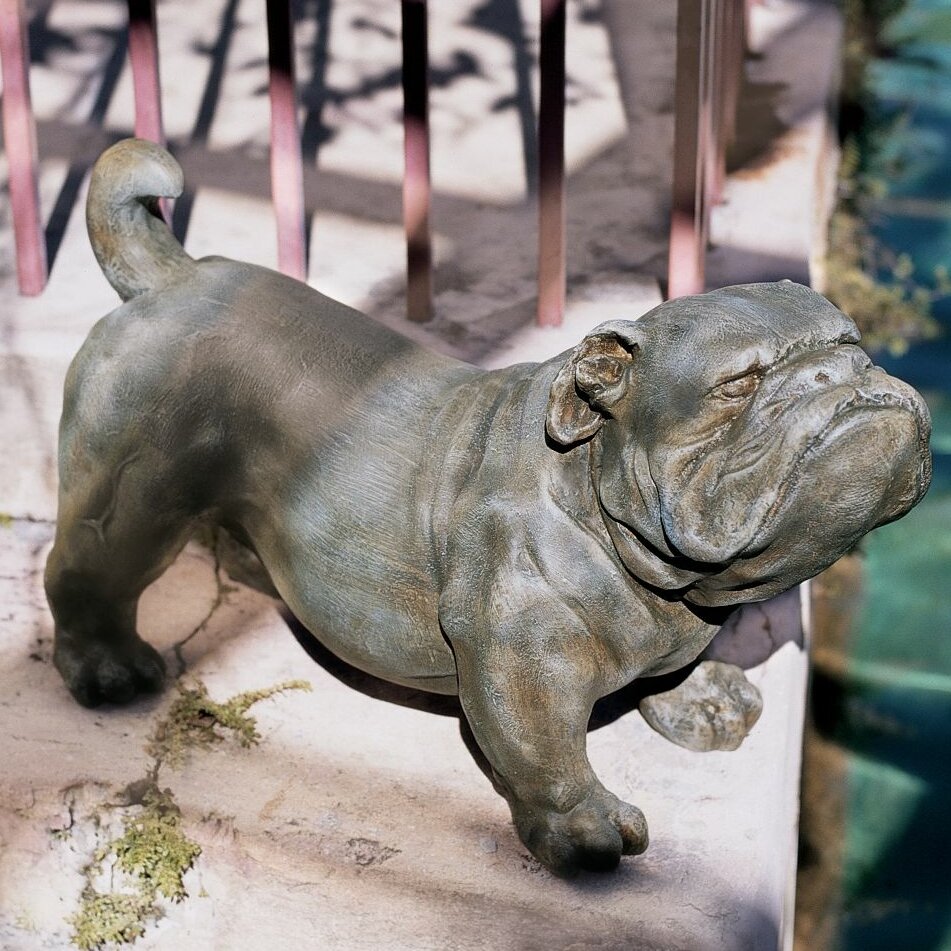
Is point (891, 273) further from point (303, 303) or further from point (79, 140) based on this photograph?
point (303, 303)

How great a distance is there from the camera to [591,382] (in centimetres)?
252

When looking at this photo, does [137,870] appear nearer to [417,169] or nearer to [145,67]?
[417,169]

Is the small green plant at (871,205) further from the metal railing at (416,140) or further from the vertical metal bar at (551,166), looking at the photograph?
the vertical metal bar at (551,166)

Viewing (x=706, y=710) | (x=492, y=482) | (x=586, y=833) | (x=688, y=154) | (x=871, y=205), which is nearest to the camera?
(x=492, y=482)

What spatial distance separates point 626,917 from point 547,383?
33.6 inches

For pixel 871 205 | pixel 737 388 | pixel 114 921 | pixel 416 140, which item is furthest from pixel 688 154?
pixel 871 205

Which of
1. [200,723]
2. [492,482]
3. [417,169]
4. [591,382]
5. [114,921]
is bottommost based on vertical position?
[114,921]

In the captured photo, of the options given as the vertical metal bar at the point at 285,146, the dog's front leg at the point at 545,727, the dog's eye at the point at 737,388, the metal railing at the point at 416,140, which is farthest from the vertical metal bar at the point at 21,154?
the dog's eye at the point at 737,388

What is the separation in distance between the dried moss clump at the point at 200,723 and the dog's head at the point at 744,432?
97cm

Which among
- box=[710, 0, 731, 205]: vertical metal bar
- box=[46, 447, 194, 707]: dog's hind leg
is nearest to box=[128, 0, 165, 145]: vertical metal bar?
box=[46, 447, 194, 707]: dog's hind leg

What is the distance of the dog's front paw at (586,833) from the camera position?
2832 mm

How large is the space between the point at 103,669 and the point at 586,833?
96 centimetres

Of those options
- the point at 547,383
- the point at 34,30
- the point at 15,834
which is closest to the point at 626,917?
the point at 547,383

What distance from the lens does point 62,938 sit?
3.04 meters
